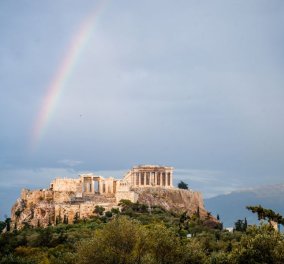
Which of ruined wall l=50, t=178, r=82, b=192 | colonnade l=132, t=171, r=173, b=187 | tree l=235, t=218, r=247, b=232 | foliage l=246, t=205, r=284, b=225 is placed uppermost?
colonnade l=132, t=171, r=173, b=187

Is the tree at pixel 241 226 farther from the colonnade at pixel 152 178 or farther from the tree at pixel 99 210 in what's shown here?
the colonnade at pixel 152 178

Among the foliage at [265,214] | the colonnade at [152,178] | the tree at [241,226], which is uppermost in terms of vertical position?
the colonnade at [152,178]

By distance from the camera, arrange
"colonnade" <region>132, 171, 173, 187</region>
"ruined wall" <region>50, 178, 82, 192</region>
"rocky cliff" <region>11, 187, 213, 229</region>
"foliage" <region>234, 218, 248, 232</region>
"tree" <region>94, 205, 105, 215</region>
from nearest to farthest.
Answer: "foliage" <region>234, 218, 248, 232</region>, "tree" <region>94, 205, 105, 215</region>, "rocky cliff" <region>11, 187, 213, 229</region>, "ruined wall" <region>50, 178, 82, 192</region>, "colonnade" <region>132, 171, 173, 187</region>

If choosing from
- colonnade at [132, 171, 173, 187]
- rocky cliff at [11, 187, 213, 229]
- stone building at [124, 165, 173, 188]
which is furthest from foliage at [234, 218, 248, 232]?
colonnade at [132, 171, 173, 187]

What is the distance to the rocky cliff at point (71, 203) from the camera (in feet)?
351

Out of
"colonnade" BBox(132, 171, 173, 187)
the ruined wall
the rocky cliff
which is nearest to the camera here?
the rocky cliff

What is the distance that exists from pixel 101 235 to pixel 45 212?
59189 mm

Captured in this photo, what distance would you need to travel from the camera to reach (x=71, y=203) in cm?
11062

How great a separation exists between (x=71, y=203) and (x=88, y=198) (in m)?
4.81

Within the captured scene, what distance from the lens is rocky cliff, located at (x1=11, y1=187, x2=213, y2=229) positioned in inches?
4213

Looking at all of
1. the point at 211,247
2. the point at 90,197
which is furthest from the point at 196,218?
the point at 211,247

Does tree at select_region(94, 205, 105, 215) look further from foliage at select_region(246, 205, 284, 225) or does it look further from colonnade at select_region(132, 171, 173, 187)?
foliage at select_region(246, 205, 284, 225)

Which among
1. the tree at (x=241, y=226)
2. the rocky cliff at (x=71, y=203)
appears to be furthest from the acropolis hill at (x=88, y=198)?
the tree at (x=241, y=226)

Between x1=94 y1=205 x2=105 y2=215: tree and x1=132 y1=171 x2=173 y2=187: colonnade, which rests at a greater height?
x1=132 y1=171 x2=173 y2=187: colonnade
